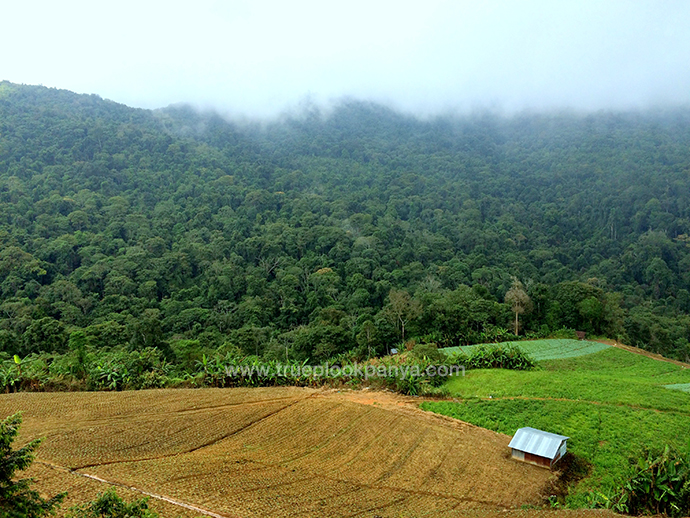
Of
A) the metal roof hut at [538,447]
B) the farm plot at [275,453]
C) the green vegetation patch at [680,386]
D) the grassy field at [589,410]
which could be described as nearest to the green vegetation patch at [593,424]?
the grassy field at [589,410]

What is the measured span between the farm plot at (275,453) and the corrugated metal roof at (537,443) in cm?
51

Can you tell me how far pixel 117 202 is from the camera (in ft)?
211

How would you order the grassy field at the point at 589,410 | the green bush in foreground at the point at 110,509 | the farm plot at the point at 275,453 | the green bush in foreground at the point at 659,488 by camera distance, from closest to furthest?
the green bush in foreground at the point at 110,509 → the green bush in foreground at the point at 659,488 → the farm plot at the point at 275,453 → the grassy field at the point at 589,410

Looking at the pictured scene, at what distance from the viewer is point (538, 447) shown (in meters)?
12.9

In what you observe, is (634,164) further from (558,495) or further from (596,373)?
(558,495)

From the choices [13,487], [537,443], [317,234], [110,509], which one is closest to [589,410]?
[537,443]

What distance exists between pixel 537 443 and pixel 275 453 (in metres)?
7.70

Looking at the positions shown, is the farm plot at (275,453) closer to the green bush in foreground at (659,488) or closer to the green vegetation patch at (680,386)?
the green bush in foreground at (659,488)

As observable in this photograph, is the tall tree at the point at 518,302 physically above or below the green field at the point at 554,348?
above

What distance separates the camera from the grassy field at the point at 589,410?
45.3ft

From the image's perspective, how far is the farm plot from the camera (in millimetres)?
10000

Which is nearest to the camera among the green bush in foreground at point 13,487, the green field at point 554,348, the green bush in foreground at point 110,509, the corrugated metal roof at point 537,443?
the green bush in foreground at point 13,487

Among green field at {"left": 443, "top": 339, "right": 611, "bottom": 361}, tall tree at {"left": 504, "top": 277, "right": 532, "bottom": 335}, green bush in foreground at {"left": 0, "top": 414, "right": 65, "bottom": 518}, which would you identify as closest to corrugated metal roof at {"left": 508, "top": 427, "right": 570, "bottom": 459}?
green bush in foreground at {"left": 0, "top": 414, "right": 65, "bottom": 518}

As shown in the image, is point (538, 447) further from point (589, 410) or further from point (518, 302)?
point (518, 302)
